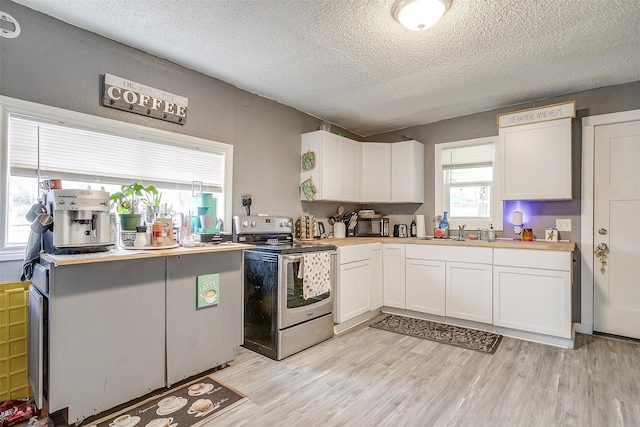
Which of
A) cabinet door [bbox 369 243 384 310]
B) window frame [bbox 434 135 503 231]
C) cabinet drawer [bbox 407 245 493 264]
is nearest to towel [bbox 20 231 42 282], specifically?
cabinet door [bbox 369 243 384 310]

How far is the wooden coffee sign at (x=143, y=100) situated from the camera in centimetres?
230

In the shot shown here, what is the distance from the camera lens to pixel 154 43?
2.36 meters

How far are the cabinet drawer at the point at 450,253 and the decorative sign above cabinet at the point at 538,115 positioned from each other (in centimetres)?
137

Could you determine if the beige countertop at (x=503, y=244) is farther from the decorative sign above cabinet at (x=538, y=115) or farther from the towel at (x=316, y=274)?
the decorative sign above cabinet at (x=538, y=115)

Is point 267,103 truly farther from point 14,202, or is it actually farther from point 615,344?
point 615,344

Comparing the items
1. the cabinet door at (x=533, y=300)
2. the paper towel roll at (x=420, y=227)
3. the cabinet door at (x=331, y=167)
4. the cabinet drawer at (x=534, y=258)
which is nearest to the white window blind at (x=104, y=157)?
the cabinet door at (x=331, y=167)

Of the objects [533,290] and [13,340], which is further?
[533,290]

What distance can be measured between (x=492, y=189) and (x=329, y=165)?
6.35 ft

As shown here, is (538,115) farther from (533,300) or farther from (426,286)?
(426,286)

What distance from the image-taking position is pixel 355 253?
11.0 feet

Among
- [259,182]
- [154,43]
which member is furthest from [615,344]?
[154,43]

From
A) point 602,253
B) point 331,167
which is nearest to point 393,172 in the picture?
point 331,167

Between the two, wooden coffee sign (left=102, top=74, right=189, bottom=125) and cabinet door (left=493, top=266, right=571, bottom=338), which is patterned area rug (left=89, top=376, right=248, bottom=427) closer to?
wooden coffee sign (left=102, top=74, right=189, bottom=125)

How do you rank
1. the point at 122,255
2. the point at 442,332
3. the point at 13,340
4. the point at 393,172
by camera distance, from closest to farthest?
1. the point at 122,255
2. the point at 13,340
3. the point at 442,332
4. the point at 393,172
